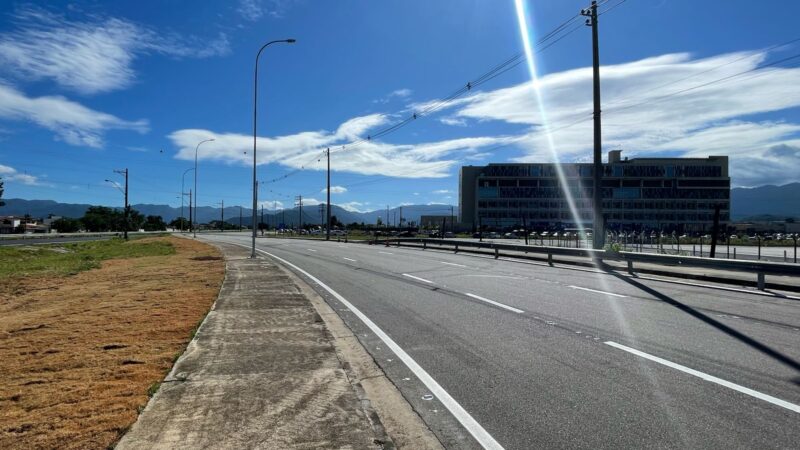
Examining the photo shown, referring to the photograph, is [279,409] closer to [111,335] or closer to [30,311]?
[111,335]

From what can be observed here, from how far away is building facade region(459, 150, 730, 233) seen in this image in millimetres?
131750

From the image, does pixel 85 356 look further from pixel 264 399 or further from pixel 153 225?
pixel 153 225

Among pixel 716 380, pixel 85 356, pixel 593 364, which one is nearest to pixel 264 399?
pixel 85 356

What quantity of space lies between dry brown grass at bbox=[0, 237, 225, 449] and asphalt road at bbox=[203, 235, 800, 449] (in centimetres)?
267

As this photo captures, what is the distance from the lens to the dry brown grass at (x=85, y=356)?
13.7ft

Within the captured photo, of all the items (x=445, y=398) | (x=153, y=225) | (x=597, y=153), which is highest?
(x=597, y=153)

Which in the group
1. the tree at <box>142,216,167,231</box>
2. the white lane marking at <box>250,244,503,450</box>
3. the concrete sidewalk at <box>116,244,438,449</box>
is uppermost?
the tree at <box>142,216,167,231</box>

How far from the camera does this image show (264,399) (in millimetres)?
4793

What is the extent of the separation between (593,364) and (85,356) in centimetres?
621

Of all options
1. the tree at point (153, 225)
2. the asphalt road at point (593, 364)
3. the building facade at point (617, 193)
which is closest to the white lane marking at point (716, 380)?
the asphalt road at point (593, 364)

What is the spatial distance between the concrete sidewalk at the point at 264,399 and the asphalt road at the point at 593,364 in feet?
1.83

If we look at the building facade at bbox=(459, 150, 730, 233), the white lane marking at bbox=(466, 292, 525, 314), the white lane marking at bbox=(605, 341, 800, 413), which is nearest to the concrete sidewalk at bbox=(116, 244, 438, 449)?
the white lane marking at bbox=(605, 341, 800, 413)

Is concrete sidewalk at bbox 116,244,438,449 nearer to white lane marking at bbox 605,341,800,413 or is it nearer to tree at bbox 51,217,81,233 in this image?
white lane marking at bbox 605,341,800,413

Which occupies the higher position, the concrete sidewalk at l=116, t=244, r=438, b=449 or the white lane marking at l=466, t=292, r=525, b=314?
the white lane marking at l=466, t=292, r=525, b=314
